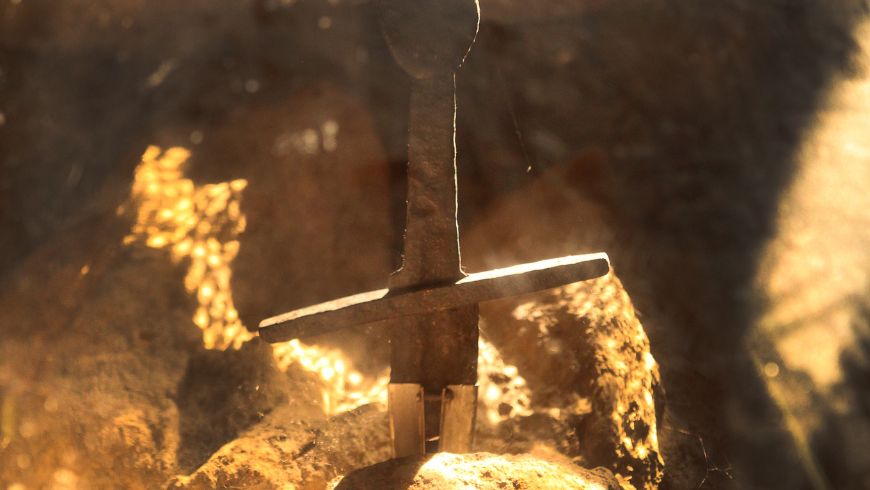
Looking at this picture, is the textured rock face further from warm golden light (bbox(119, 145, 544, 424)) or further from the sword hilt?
warm golden light (bbox(119, 145, 544, 424))

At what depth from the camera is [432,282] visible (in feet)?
5.71

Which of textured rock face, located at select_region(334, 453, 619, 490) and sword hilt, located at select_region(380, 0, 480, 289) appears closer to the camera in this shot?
sword hilt, located at select_region(380, 0, 480, 289)

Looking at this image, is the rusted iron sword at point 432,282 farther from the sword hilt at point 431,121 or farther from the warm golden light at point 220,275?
the warm golden light at point 220,275

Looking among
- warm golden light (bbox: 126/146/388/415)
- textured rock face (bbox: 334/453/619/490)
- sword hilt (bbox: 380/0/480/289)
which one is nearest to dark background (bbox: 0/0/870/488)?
warm golden light (bbox: 126/146/388/415)

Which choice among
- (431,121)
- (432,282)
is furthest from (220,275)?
(431,121)

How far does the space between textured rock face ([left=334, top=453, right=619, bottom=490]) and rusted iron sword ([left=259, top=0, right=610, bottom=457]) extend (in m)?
0.14

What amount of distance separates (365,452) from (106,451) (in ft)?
2.94

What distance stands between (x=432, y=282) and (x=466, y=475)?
517 millimetres

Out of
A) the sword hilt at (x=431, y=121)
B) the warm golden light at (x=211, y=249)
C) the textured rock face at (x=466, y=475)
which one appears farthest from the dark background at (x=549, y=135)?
the sword hilt at (x=431, y=121)

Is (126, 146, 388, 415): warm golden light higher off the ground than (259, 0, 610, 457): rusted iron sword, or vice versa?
(259, 0, 610, 457): rusted iron sword

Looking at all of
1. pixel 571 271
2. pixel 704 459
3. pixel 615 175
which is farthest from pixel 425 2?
pixel 704 459

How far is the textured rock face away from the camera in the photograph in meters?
1.71

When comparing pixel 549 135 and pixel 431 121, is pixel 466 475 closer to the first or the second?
pixel 431 121

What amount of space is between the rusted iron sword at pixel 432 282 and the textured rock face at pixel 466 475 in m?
0.14
